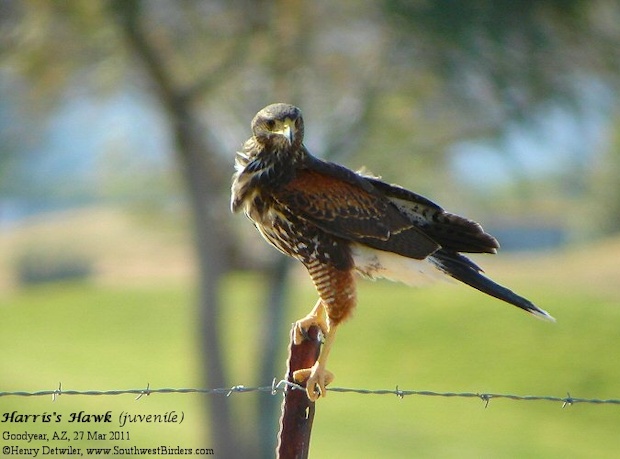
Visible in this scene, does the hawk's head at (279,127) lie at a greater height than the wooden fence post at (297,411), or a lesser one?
greater

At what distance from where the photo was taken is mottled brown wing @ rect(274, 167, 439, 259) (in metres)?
5.71

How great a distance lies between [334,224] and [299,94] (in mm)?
8807

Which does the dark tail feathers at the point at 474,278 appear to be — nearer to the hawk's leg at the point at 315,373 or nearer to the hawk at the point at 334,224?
the hawk at the point at 334,224

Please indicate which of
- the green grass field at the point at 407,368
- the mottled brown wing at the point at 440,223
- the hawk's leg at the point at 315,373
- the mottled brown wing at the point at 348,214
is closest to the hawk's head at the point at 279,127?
the mottled brown wing at the point at 348,214

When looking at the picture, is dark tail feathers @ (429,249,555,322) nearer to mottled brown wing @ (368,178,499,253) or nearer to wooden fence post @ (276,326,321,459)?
mottled brown wing @ (368,178,499,253)

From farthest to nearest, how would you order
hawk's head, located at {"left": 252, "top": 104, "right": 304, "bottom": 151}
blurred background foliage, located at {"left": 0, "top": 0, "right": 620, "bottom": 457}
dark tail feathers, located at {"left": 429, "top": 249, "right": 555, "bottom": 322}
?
blurred background foliage, located at {"left": 0, "top": 0, "right": 620, "bottom": 457} < hawk's head, located at {"left": 252, "top": 104, "right": 304, "bottom": 151} < dark tail feathers, located at {"left": 429, "top": 249, "right": 555, "bottom": 322}

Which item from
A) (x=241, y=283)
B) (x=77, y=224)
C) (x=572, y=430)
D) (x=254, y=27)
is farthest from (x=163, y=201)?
(x=77, y=224)

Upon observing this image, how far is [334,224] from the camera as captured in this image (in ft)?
18.8

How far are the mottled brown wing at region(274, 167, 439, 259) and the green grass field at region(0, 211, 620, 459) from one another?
8739 millimetres

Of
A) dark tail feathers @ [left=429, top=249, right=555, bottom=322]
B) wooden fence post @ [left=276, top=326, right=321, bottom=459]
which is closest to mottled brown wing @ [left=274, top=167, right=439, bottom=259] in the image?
dark tail feathers @ [left=429, top=249, right=555, bottom=322]

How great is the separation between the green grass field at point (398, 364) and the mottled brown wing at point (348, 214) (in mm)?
8739

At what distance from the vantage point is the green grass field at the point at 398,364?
50.0 ft

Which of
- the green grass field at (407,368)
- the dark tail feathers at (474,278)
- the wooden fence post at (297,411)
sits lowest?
the wooden fence post at (297,411)

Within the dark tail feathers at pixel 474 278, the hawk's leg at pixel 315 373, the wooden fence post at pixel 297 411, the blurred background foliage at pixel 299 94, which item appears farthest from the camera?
the blurred background foliage at pixel 299 94
